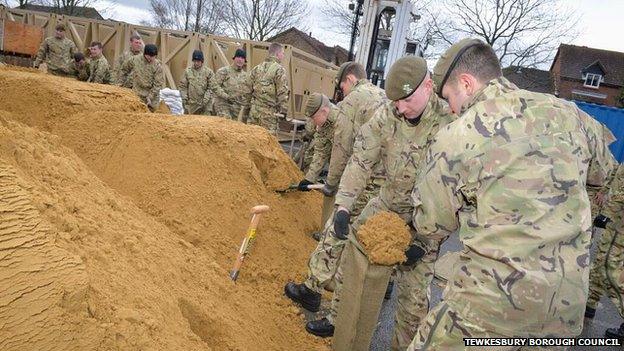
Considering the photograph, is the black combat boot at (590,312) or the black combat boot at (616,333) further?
the black combat boot at (590,312)

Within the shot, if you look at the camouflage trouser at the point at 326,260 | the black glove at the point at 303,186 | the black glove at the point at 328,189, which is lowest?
the camouflage trouser at the point at 326,260

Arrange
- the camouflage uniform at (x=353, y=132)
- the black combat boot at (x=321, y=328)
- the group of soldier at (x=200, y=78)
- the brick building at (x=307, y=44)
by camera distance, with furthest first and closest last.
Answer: the brick building at (x=307, y=44) < the group of soldier at (x=200, y=78) < the camouflage uniform at (x=353, y=132) < the black combat boot at (x=321, y=328)

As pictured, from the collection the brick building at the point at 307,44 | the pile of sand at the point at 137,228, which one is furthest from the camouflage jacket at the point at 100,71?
the brick building at the point at 307,44

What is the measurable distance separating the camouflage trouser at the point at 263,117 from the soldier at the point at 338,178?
300cm

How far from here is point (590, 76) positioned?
40.3 meters

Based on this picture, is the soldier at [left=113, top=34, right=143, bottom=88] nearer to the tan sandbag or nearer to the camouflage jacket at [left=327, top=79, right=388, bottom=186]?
the camouflage jacket at [left=327, top=79, right=388, bottom=186]

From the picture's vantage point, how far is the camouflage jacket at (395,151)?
306 cm

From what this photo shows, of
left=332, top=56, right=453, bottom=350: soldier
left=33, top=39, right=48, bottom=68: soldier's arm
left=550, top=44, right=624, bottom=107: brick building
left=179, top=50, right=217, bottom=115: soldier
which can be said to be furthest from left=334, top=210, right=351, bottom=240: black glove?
left=550, top=44, right=624, bottom=107: brick building

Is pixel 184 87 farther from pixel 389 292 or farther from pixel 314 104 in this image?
pixel 389 292

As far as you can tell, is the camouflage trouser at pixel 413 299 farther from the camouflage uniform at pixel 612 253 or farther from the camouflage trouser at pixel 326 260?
the camouflage uniform at pixel 612 253

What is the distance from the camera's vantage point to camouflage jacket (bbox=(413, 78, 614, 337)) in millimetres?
1593

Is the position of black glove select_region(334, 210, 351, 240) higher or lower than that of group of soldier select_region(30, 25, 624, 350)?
lower

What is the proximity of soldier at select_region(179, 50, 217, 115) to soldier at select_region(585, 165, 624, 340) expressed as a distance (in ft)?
23.8

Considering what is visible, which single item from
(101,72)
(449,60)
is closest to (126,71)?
(101,72)
